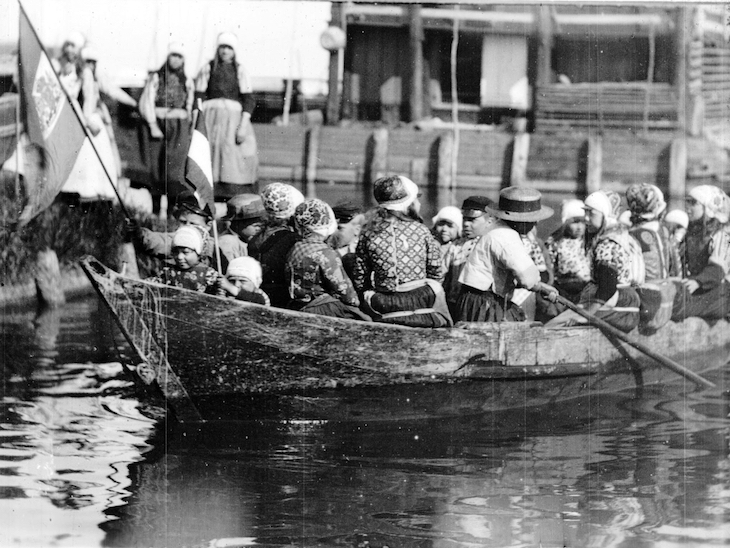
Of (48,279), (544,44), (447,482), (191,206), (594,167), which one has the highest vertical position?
(544,44)

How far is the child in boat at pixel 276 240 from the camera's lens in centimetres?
688

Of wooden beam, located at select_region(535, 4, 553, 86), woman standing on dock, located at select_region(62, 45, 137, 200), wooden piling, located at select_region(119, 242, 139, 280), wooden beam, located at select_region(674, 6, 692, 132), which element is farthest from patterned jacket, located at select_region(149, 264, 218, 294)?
wooden beam, located at select_region(535, 4, 553, 86)

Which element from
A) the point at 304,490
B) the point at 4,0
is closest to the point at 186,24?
the point at 4,0

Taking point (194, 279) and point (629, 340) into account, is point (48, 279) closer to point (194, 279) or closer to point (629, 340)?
point (194, 279)

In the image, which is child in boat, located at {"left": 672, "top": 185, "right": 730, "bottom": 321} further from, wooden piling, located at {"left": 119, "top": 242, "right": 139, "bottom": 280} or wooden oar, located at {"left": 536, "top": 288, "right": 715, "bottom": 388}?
wooden piling, located at {"left": 119, "top": 242, "right": 139, "bottom": 280}

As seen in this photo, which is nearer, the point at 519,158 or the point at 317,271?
the point at 317,271

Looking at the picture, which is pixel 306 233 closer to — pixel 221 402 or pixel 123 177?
pixel 221 402

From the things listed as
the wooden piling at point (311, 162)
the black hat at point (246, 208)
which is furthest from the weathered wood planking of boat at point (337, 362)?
the wooden piling at point (311, 162)

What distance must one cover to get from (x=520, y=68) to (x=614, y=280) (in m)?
7.20

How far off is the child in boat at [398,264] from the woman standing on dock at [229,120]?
1.38 metres

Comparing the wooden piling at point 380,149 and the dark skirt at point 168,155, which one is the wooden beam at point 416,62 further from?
the dark skirt at point 168,155

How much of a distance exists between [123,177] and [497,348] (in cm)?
333

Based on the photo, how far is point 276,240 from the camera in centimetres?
695

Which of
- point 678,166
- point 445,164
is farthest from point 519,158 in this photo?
point 678,166
